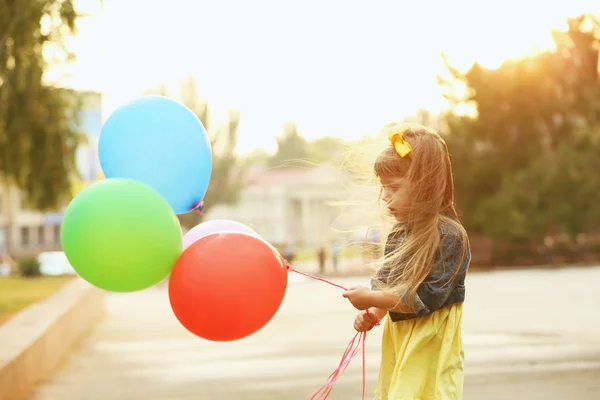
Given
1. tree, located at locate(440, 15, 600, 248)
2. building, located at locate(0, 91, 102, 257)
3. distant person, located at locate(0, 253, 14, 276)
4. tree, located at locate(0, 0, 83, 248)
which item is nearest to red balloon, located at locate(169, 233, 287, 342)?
tree, located at locate(0, 0, 83, 248)

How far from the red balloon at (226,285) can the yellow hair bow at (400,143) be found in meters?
0.90

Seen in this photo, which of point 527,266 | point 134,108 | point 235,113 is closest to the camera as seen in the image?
point 134,108

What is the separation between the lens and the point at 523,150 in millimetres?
35344

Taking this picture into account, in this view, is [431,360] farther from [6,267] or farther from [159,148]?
[6,267]

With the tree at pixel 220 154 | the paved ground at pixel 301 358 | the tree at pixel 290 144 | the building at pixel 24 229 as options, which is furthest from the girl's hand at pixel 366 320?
the tree at pixel 290 144

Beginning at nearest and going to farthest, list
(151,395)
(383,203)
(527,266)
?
(383,203)
(151,395)
(527,266)

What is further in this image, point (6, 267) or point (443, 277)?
point (6, 267)

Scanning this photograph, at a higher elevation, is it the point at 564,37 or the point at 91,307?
the point at 564,37

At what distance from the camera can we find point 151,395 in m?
7.86

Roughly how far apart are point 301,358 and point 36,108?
7105 millimetres

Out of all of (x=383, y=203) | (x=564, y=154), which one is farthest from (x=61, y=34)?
(x=564, y=154)

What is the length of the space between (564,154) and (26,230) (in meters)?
52.9

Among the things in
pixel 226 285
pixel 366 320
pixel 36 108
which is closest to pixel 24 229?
pixel 36 108

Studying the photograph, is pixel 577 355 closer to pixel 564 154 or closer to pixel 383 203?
pixel 383 203
